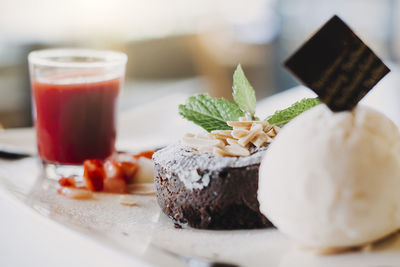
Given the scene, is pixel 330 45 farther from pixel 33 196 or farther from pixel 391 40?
pixel 391 40

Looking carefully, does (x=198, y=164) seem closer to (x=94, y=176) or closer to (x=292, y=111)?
(x=292, y=111)

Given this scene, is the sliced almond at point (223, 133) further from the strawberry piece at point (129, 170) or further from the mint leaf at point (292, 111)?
the strawberry piece at point (129, 170)

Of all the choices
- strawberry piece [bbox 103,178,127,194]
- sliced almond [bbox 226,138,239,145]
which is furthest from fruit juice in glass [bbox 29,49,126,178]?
sliced almond [bbox 226,138,239,145]

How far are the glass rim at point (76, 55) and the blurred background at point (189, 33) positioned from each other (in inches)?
112

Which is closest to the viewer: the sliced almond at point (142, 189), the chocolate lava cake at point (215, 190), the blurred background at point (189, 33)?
the chocolate lava cake at point (215, 190)

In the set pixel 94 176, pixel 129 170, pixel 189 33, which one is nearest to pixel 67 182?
pixel 94 176

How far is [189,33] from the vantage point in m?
6.68

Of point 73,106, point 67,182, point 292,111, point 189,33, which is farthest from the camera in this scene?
point 189,33

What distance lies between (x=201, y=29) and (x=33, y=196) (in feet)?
18.5

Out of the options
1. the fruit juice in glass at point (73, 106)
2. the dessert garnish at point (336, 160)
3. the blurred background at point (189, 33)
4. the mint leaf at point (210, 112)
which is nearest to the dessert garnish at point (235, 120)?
the mint leaf at point (210, 112)

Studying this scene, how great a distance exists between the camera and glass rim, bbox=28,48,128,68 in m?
1.79

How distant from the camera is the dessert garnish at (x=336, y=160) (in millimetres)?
1001

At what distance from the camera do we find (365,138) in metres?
1.02

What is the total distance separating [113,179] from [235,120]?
456 mm
